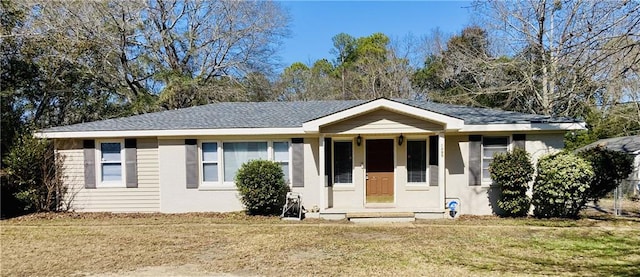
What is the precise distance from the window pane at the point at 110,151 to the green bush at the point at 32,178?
4.36ft

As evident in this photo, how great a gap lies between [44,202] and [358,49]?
24.5 m

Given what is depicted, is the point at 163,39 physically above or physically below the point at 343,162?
above

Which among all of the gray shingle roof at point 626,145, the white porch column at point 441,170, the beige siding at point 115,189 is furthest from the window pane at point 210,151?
the gray shingle roof at point 626,145

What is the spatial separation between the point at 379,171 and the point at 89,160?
8671mm

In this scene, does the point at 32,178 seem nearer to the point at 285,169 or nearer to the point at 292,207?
the point at 285,169

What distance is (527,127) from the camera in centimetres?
1002

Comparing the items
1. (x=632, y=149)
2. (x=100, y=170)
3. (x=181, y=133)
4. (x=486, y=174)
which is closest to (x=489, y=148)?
(x=486, y=174)

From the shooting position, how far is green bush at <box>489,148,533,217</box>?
31.6ft

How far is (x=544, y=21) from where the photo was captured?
17.8 metres

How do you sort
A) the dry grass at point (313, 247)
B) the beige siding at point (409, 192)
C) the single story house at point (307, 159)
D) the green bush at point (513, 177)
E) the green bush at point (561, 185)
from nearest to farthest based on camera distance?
the dry grass at point (313, 247), the green bush at point (561, 185), the green bush at point (513, 177), the single story house at point (307, 159), the beige siding at point (409, 192)

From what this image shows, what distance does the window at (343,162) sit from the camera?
11.0 metres

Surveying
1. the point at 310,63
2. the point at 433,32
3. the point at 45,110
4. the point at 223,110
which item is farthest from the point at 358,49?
the point at 45,110

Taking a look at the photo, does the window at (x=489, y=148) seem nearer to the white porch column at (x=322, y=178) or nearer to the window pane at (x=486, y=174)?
the window pane at (x=486, y=174)

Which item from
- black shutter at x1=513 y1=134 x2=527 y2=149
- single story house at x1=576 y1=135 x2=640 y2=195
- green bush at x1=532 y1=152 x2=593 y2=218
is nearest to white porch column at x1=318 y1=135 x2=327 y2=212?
black shutter at x1=513 y1=134 x2=527 y2=149
